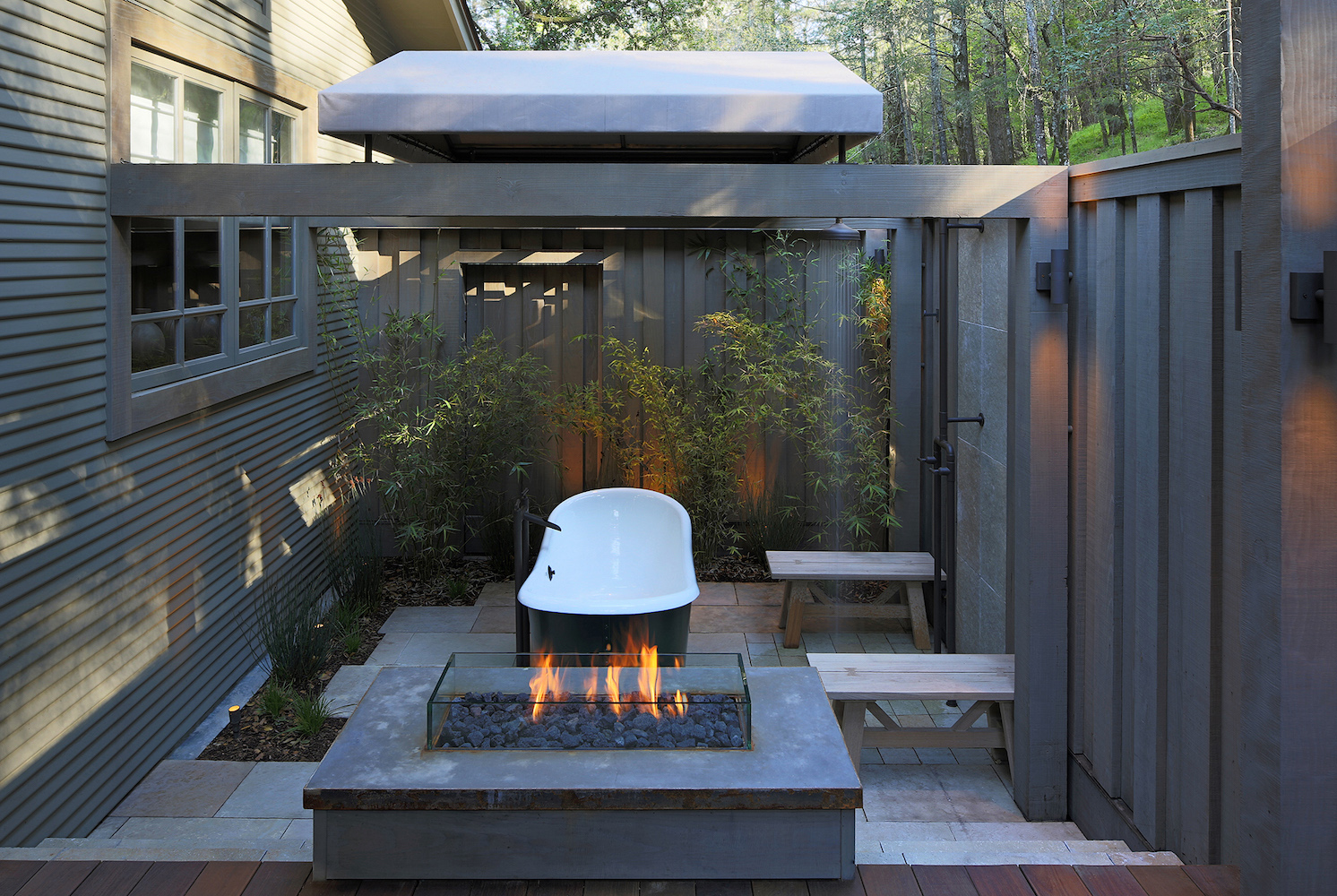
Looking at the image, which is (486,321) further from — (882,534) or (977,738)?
(977,738)

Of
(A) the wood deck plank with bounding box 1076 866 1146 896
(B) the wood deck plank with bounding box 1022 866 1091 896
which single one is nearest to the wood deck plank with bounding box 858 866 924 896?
(B) the wood deck plank with bounding box 1022 866 1091 896

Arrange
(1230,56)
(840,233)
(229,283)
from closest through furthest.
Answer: (229,283)
(840,233)
(1230,56)

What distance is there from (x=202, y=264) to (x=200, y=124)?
0.62 meters

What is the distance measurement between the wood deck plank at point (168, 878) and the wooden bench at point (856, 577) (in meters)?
3.11

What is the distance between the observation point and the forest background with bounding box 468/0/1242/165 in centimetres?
1430

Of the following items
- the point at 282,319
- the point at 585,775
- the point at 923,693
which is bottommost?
the point at 923,693

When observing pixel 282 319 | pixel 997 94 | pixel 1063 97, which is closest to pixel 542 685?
pixel 282 319

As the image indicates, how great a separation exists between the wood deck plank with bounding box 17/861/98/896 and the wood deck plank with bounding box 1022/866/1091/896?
208 centimetres

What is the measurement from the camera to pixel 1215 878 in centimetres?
229

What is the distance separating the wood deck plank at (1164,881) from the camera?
7.40 ft

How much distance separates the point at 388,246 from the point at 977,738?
4.66 metres

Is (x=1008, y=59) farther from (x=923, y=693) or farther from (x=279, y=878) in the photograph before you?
(x=279, y=878)

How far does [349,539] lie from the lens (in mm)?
6133

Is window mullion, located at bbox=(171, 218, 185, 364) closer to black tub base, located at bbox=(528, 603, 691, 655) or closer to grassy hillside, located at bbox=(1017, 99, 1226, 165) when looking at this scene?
black tub base, located at bbox=(528, 603, 691, 655)
